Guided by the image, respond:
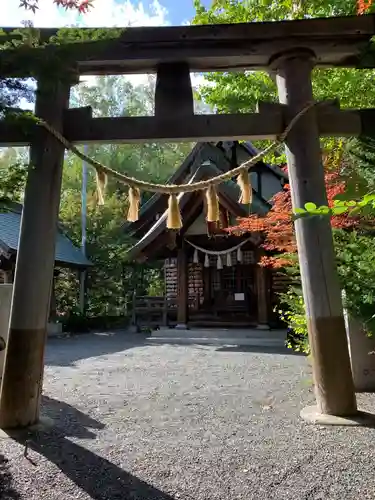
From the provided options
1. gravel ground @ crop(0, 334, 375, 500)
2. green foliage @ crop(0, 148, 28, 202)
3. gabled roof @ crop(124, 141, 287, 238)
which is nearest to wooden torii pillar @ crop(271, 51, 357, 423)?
gravel ground @ crop(0, 334, 375, 500)

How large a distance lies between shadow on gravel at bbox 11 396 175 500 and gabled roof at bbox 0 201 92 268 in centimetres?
914

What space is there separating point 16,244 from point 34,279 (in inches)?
425

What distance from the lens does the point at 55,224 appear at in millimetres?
4340

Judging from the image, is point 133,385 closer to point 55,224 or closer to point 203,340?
point 55,224

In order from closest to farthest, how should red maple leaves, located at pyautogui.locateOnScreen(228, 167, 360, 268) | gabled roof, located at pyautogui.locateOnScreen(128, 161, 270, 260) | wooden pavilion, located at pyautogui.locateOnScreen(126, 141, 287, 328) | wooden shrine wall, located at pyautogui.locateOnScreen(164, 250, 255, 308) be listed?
red maple leaves, located at pyautogui.locateOnScreen(228, 167, 360, 268), gabled roof, located at pyautogui.locateOnScreen(128, 161, 270, 260), wooden pavilion, located at pyautogui.locateOnScreen(126, 141, 287, 328), wooden shrine wall, located at pyautogui.locateOnScreen(164, 250, 255, 308)

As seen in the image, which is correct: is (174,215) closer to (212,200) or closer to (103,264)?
(212,200)

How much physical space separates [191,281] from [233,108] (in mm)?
6321

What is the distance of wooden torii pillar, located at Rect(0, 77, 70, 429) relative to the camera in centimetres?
395

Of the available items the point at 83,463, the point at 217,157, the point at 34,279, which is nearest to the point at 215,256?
the point at 217,157

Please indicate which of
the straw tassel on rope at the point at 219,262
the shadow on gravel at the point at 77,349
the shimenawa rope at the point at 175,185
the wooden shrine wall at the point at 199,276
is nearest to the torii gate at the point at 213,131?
the shimenawa rope at the point at 175,185

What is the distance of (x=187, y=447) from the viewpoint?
138 inches

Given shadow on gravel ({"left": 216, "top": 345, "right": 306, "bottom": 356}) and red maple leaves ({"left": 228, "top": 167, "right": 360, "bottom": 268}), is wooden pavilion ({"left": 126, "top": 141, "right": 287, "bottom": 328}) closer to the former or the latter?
shadow on gravel ({"left": 216, "top": 345, "right": 306, "bottom": 356})

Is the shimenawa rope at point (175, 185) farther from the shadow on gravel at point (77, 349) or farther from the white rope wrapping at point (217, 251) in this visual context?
the white rope wrapping at point (217, 251)

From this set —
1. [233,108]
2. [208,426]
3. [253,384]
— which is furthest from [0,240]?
[208,426]
